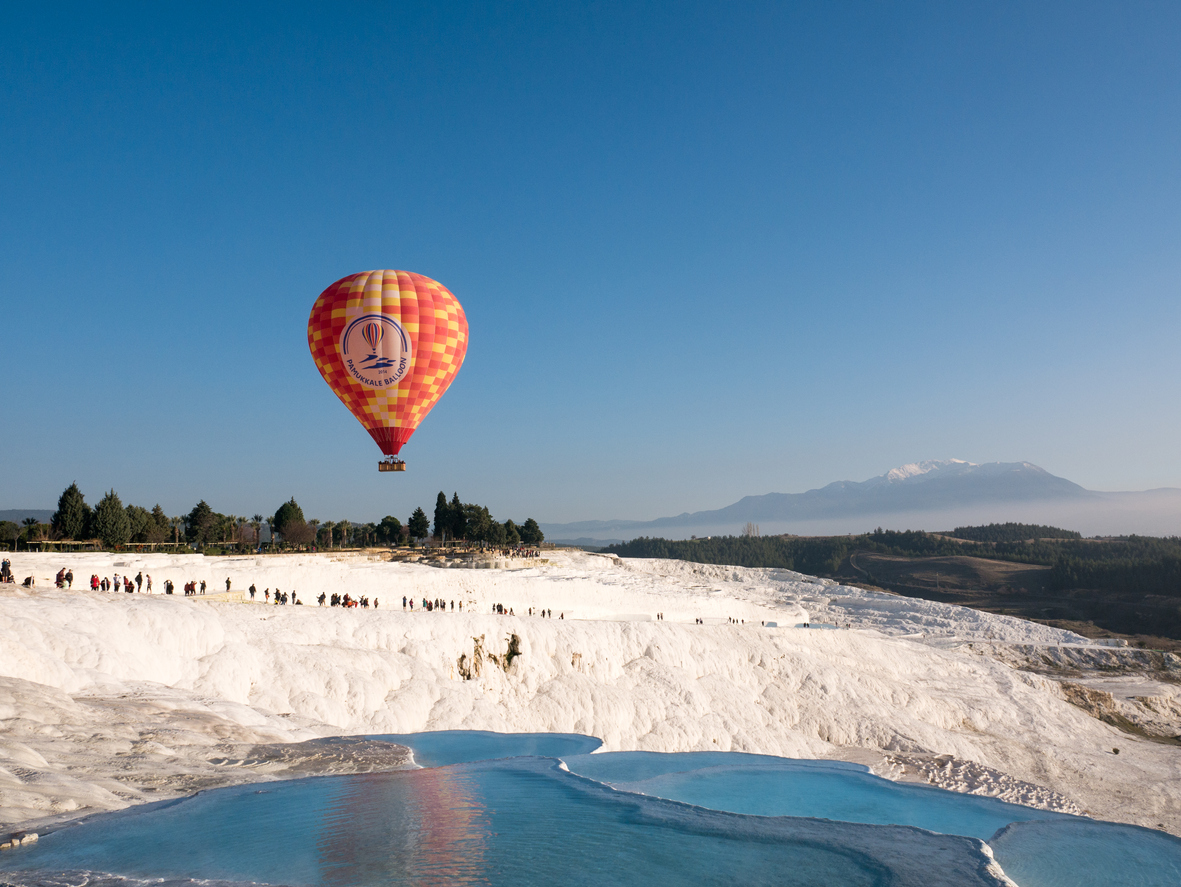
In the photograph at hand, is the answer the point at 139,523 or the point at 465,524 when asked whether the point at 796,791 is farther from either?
the point at 465,524

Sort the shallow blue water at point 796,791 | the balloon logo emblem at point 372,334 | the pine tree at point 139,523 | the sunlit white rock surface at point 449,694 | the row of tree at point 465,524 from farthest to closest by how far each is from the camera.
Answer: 1. the row of tree at point 465,524
2. the pine tree at point 139,523
3. the balloon logo emblem at point 372,334
4. the shallow blue water at point 796,791
5. the sunlit white rock surface at point 449,694

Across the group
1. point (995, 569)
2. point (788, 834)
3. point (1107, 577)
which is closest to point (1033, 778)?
point (788, 834)

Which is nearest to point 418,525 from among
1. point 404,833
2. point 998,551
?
point 404,833

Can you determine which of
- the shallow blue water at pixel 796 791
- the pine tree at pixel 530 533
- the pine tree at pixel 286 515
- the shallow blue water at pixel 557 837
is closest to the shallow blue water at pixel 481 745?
the shallow blue water at pixel 557 837

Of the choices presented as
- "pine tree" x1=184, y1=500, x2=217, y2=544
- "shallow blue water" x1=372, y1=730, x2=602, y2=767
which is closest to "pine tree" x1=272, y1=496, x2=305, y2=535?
"pine tree" x1=184, y1=500, x2=217, y2=544

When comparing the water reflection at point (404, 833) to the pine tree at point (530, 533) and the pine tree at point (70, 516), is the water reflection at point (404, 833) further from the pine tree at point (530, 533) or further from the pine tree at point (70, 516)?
the pine tree at point (530, 533)
